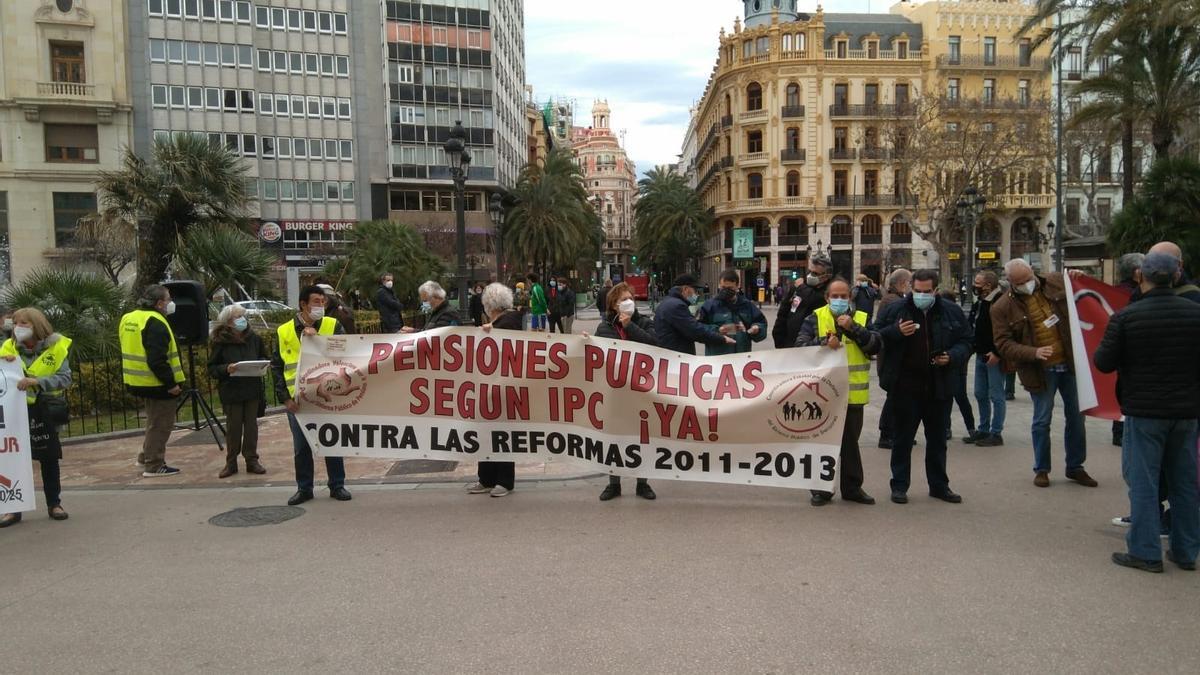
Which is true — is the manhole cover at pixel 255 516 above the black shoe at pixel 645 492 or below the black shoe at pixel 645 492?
below

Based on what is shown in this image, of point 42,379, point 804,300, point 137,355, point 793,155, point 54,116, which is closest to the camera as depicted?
point 42,379

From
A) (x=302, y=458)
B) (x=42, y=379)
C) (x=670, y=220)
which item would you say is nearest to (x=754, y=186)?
(x=670, y=220)

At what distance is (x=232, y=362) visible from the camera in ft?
27.0

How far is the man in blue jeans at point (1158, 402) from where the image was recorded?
4891 millimetres

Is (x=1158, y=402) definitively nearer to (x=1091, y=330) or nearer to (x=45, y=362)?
(x=1091, y=330)

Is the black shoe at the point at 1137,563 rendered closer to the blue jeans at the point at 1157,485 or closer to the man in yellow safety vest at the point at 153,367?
the blue jeans at the point at 1157,485

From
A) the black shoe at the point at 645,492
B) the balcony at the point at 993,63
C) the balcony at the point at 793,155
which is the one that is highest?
the balcony at the point at 993,63

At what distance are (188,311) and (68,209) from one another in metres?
48.5

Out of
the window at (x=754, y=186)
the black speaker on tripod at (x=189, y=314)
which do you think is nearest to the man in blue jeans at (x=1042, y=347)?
the black speaker on tripod at (x=189, y=314)

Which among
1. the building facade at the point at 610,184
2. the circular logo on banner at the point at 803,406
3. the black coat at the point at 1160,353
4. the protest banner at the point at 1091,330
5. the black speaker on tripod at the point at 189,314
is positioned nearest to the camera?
→ the black coat at the point at 1160,353

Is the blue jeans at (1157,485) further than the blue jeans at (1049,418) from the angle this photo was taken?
No

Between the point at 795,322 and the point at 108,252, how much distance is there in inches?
1287

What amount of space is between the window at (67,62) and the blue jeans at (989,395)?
5664 cm

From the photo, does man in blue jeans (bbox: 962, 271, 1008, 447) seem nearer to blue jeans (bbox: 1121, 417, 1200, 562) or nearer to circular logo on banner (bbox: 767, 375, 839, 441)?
circular logo on banner (bbox: 767, 375, 839, 441)
